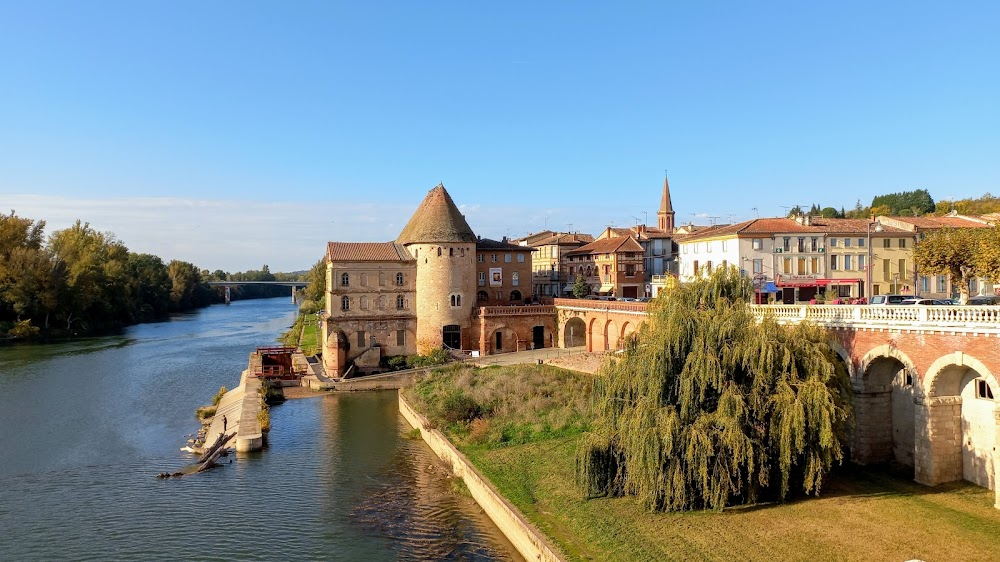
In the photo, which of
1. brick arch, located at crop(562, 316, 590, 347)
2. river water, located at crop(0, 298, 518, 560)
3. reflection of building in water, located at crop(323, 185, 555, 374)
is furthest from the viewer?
brick arch, located at crop(562, 316, 590, 347)

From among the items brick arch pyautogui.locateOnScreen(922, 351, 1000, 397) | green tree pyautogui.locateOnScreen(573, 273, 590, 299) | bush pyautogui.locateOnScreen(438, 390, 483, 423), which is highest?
green tree pyautogui.locateOnScreen(573, 273, 590, 299)

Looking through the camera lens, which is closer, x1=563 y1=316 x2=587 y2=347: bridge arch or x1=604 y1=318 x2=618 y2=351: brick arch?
x1=604 y1=318 x2=618 y2=351: brick arch

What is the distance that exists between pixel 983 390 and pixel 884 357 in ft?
9.18

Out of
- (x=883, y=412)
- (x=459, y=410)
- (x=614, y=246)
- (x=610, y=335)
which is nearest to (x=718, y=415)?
(x=883, y=412)

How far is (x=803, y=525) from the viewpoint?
17422mm

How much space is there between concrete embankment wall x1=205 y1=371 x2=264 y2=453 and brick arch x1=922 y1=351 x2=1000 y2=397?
26257 millimetres

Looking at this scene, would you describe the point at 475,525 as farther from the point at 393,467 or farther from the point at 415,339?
the point at 415,339

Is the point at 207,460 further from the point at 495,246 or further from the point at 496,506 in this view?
the point at 495,246

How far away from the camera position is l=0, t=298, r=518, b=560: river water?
20.1 metres

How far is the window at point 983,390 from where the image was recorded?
787 inches

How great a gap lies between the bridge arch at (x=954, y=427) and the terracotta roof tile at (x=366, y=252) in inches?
1428

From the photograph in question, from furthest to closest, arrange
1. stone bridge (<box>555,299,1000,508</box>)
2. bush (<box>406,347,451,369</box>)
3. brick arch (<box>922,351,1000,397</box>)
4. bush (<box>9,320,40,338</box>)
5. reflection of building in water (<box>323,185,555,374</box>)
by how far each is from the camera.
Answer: bush (<box>9,320,40,338</box>) → reflection of building in water (<box>323,185,555,374</box>) → bush (<box>406,347,451,369</box>) → stone bridge (<box>555,299,1000,508</box>) → brick arch (<box>922,351,1000,397</box>)

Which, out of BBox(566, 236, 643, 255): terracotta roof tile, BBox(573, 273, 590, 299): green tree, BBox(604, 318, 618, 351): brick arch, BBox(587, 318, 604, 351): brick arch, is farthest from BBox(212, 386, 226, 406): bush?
BBox(566, 236, 643, 255): terracotta roof tile

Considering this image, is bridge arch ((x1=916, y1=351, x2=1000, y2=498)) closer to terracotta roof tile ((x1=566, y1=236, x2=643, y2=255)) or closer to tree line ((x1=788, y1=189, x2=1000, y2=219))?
terracotta roof tile ((x1=566, y1=236, x2=643, y2=255))
